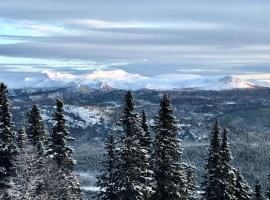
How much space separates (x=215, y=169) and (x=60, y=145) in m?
16.5

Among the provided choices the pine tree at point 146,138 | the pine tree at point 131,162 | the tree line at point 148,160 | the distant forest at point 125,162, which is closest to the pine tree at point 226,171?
the distant forest at point 125,162

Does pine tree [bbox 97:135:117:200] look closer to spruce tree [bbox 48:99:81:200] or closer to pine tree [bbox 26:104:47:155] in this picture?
spruce tree [bbox 48:99:81:200]

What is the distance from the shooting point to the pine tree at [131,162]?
182ft

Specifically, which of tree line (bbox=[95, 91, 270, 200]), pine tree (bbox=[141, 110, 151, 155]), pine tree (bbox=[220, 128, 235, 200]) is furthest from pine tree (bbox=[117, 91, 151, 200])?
pine tree (bbox=[220, 128, 235, 200])

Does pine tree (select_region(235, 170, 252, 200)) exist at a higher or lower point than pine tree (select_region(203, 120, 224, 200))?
lower

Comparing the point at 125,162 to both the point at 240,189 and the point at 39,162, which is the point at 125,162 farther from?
the point at 240,189

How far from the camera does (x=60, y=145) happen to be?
60.7 meters

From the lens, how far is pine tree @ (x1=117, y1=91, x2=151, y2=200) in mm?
55375

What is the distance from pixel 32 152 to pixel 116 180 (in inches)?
315

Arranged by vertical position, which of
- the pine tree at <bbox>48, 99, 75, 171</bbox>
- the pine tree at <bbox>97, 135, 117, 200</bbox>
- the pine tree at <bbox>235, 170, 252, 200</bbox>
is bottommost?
the pine tree at <bbox>235, 170, 252, 200</bbox>

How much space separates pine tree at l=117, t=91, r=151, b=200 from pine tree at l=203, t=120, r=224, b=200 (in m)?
11.2

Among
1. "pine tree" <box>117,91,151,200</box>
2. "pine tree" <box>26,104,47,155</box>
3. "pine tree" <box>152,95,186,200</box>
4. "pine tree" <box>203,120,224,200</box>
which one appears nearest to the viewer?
"pine tree" <box>117,91,151,200</box>

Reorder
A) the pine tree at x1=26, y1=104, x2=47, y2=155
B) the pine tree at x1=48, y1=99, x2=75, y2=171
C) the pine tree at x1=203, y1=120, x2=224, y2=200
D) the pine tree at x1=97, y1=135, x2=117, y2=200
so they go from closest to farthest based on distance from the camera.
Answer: the pine tree at x1=97, y1=135, x2=117, y2=200 < the pine tree at x1=48, y1=99, x2=75, y2=171 < the pine tree at x1=203, y1=120, x2=224, y2=200 < the pine tree at x1=26, y1=104, x2=47, y2=155

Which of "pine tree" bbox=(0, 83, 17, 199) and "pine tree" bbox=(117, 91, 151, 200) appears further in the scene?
"pine tree" bbox=(0, 83, 17, 199)
